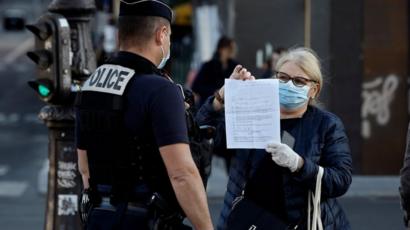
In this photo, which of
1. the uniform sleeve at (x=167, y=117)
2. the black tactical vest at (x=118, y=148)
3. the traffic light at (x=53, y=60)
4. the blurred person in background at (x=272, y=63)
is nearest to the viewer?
the uniform sleeve at (x=167, y=117)

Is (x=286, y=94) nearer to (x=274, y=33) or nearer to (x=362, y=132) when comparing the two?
(x=362, y=132)

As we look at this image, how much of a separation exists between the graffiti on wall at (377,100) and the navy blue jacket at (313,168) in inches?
444

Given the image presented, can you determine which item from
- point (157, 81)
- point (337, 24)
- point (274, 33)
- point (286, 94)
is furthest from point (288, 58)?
point (274, 33)

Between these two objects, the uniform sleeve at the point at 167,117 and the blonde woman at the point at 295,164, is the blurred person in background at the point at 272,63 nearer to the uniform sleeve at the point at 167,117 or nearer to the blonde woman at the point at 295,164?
the blonde woman at the point at 295,164

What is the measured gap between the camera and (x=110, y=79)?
520 centimetres

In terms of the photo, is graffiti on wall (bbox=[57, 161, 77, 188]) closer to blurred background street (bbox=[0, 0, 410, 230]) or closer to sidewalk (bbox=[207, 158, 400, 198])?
blurred background street (bbox=[0, 0, 410, 230])

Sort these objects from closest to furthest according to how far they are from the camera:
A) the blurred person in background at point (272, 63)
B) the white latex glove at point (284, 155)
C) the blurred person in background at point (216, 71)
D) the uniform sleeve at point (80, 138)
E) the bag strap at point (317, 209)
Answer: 1. the uniform sleeve at point (80, 138)
2. the white latex glove at point (284, 155)
3. the bag strap at point (317, 209)
4. the blurred person in background at point (272, 63)
5. the blurred person in background at point (216, 71)

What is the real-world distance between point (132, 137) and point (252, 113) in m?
0.72

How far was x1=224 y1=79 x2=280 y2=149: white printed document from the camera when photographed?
555 centimetres

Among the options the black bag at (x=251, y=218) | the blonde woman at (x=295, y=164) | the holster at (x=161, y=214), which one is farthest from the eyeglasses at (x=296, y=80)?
the holster at (x=161, y=214)

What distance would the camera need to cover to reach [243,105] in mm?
5574

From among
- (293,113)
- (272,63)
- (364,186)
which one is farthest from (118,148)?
(364,186)

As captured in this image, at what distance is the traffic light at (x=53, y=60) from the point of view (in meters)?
9.02

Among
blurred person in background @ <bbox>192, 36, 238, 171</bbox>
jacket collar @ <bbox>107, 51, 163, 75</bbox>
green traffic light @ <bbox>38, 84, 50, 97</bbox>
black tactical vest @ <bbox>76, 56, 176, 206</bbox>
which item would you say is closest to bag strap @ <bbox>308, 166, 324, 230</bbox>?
black tactical vest @ <bbox>76, 56, 176, 206</bbox>
